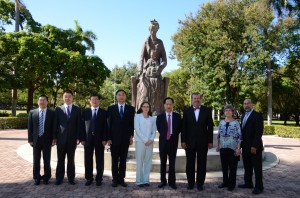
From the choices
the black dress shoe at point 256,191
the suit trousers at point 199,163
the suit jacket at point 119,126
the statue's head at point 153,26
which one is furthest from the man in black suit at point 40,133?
the statue's head at point 153,26

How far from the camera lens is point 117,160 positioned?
5.89 m

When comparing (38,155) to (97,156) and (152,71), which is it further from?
(152,71)

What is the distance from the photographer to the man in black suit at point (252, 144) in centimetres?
559

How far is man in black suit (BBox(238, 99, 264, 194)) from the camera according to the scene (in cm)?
559

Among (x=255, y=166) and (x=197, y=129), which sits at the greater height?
(x=197, y=129)

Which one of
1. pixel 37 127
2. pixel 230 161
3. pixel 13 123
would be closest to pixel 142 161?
pixel 230 161

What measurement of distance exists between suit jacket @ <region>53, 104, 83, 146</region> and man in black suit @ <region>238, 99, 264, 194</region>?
11.0 feet

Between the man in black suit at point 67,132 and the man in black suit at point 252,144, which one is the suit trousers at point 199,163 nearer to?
the man in black suit at point 252,144

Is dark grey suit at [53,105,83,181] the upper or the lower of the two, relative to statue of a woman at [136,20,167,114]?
lower

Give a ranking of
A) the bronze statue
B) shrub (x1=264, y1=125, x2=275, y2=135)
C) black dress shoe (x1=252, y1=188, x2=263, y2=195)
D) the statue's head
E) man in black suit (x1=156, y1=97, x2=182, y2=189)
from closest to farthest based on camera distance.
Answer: black dress shoe (x1=252, y1=188, x2=263, y2=195), man in black suit (x1=156, y1=97, x2=182, y2=189), the bronze statue, the statue's head, shrub (x1=264, y1=125, x2=275, y2=135)

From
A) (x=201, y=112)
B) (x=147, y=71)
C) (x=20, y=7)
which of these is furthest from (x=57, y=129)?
(x=20, y=7)

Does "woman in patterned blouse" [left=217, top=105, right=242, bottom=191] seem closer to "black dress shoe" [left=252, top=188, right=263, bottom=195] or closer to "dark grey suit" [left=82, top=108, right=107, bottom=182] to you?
"black dress shoe" [left=252, top=188, right=263, bottom=195]

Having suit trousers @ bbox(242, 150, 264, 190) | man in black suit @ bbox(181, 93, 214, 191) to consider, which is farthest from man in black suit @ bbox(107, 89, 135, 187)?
suit trousers @ bbox(242, 150, 264, 190)

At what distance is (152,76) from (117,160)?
3770 millimetres
